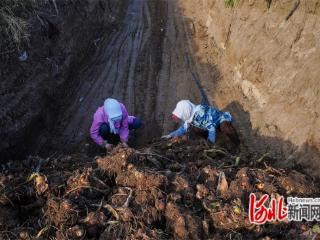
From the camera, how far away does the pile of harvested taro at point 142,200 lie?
406cm

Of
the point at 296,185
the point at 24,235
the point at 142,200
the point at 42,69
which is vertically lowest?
the point at 24,235

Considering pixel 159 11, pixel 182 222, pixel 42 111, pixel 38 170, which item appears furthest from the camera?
pixel 159 11

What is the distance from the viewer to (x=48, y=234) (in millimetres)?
4078

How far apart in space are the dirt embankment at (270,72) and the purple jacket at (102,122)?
6.33ft

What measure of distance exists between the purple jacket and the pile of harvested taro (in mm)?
1143

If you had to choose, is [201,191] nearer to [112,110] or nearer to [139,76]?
[112,110]

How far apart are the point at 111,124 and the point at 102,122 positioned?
0.15 m

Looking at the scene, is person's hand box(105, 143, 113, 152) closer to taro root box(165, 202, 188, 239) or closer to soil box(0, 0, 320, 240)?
soil box(0, 0, 320, 240)

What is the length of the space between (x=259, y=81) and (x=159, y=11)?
3974 millimetres

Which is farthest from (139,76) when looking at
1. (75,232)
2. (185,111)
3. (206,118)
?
(75,232)

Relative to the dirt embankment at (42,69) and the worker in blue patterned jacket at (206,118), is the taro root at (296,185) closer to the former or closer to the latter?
the worker in blue patterned jacket at (206,118)

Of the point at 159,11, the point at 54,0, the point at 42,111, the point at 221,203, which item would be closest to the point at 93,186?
the point at 221,203

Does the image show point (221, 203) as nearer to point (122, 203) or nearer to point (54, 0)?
point (122, 203)

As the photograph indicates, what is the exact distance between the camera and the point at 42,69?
6816mm
